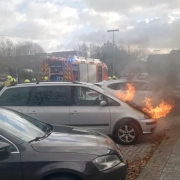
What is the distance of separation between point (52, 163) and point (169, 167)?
294 cm

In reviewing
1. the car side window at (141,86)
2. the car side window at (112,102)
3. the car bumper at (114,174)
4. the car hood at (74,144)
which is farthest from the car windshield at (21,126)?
the car side window at (141,86)

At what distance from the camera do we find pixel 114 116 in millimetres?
8352

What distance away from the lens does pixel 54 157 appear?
12.9 ft

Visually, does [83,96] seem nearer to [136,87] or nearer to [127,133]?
[127,133]

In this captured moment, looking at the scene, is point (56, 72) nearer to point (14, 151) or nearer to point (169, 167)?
point (169, 167)

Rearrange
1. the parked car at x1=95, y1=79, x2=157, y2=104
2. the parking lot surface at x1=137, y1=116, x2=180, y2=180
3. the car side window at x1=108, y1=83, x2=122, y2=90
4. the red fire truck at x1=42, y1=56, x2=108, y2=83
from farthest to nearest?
the red fire truck at x1=42, y1=56, x2=108, y2=83 → the car side window at x1=108, y1=83, x2=122, y2=90 → the parked car at x1=95, y1=79, x2=157, y2=104 → the parking lot surface at x1=137, y1=116, x2=180, y2=180

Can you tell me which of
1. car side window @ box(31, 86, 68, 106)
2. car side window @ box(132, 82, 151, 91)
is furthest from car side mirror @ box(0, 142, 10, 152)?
car side window @ box(132, 82, 151, 91)

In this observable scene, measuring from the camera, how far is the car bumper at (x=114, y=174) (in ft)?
13.2

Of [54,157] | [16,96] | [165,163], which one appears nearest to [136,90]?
[16,96]

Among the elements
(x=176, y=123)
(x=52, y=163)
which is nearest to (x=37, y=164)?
(x=52, y=163)

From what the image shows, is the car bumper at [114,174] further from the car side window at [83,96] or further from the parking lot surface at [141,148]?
the car side window at [83,96]

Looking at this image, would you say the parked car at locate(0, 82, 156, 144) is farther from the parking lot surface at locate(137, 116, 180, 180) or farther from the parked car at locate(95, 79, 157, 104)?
the parked car at locate(95, 79, 157, 104)

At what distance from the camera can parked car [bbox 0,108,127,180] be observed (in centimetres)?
385

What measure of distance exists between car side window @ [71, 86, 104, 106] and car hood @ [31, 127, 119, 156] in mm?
3514
